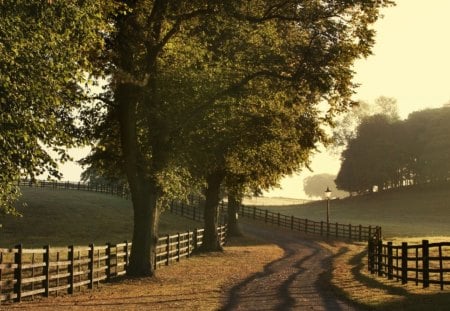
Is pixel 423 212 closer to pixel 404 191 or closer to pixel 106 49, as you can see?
pixel 404 191

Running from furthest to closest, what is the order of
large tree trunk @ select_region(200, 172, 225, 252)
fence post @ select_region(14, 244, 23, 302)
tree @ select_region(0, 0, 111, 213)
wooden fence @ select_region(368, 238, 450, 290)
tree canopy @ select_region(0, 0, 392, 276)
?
large tree trunk @ select_region(200, 172, 225, 252) → tree canopy @ select_region(0, 0, 392, 276) → wooden fence @ select_region(368, 238, 450, 290) → fence post @ select_region(14, 244, 23, 302) → tree @ select_region(0, 0, 111, 213)

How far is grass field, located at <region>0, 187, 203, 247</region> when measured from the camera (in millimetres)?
41000

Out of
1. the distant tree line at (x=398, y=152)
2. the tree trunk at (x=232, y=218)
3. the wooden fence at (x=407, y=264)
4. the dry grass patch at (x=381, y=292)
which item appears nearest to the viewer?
the dry grass patch at (x=381, y=292)

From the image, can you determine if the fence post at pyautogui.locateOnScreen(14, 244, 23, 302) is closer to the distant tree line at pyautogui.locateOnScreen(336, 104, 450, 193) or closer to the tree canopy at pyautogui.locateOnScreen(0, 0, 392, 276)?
the tree canopy at pyautogui.locateOnScreen(0, 0, 392, 276)

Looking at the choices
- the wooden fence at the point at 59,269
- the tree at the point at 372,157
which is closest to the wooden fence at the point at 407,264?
the wooden fence at the point at 59,269

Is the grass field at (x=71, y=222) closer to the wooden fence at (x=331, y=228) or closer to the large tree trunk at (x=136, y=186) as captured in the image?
the wooden fence at (x=331, y=228)

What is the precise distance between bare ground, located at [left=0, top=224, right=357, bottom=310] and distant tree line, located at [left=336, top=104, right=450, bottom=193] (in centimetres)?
7375

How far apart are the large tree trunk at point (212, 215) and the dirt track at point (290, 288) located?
445 centimetres

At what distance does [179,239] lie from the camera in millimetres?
31766

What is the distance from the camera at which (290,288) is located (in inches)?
800

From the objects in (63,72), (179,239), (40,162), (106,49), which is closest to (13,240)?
(179,239)

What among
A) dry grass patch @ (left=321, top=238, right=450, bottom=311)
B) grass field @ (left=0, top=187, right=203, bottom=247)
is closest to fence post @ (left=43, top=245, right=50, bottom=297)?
dry grass patch @ (left=321, top=238, right=450, bottom=311)

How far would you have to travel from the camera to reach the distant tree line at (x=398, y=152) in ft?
340

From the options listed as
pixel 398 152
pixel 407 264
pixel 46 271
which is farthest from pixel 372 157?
pixel 46 271
